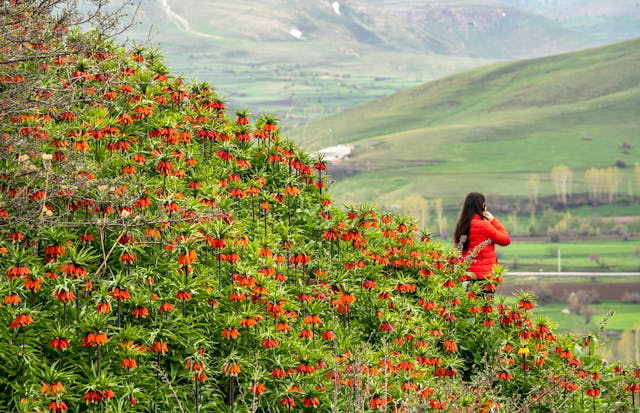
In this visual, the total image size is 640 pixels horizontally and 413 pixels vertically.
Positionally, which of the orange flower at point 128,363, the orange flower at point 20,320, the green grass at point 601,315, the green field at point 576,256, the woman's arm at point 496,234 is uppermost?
the woman's arm at point 496,234

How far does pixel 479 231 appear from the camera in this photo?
939 cm

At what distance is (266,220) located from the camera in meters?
8.72

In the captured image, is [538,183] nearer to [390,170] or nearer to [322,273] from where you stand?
[390,170]

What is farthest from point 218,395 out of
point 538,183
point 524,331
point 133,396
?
point 538,183

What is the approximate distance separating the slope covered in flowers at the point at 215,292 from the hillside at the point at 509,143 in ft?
406

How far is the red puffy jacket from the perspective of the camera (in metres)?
9.27

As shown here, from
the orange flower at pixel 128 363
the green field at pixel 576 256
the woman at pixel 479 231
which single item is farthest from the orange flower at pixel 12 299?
the green field at pixel 576 256

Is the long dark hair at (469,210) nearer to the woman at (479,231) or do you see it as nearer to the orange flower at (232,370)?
the woman at (479,231)

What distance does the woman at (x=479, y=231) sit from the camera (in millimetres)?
9297

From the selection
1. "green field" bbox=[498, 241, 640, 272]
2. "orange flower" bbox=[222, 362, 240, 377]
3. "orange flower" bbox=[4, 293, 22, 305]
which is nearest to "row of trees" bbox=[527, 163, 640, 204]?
"green field" bbox=[498, 241, 640, 272]

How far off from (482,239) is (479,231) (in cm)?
12

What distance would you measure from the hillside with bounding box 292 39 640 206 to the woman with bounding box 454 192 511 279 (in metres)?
123

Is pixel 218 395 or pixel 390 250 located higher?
pixel 390 250

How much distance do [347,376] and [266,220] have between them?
2783mm
